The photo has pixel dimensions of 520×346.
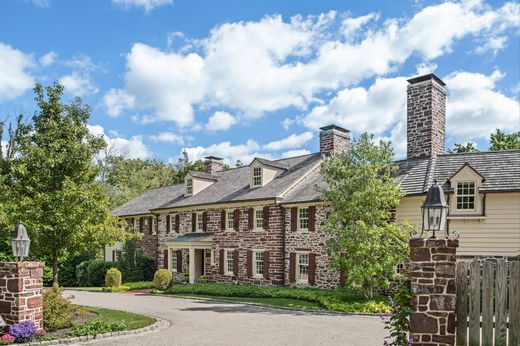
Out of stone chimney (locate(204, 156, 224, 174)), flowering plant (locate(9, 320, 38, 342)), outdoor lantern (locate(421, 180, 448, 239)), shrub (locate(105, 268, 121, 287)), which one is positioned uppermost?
stone chimney (locate(204, 156, 224, 174))

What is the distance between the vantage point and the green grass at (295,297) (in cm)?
1825

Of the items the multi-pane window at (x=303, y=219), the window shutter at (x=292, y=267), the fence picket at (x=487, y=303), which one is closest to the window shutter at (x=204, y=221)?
the window shutter at (x=292, y=267)

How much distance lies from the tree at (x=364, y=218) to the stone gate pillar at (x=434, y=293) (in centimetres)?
943

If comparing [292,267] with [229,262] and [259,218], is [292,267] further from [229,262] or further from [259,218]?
[229,262]

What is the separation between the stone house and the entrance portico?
0.22 ft

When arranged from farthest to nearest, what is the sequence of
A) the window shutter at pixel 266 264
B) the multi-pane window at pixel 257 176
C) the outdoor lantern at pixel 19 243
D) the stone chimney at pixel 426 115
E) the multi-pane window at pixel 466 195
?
the multi-pane window at pixel 257 176
the window shutter at pixel 266 264
the stone chimney at pixel 426 115
the multi-pane window at pixel 466 195
the outdoor lantern at pixel 19 243

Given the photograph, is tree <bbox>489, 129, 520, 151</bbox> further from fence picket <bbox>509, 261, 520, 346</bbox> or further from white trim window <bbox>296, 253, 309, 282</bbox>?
fence picket <bbox>509, 261, 520, 346</bbox>

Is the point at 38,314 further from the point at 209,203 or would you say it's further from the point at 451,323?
the point at 209,203

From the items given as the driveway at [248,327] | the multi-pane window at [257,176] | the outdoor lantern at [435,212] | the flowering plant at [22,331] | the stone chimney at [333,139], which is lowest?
the driveway at [248,327]

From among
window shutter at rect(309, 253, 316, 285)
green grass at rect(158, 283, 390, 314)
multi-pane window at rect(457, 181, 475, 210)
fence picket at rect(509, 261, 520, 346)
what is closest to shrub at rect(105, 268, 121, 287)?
green grass at rect(158, 283, 390, 314)

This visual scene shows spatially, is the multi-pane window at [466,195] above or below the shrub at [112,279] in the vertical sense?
above

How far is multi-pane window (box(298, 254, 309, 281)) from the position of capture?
2457cm

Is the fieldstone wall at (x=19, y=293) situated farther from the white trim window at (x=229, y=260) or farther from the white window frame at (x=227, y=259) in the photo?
the white trim window at (x=229, y=260)

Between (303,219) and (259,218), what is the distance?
127 inches
